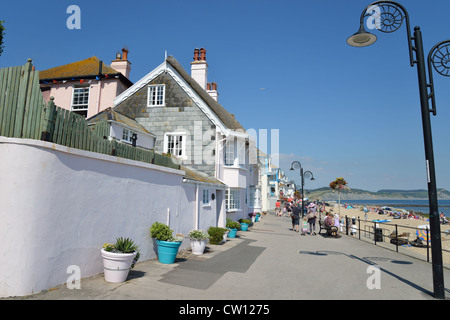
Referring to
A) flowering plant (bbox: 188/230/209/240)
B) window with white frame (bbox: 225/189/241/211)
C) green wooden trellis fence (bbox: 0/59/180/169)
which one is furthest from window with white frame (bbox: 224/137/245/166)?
green wooden trellis fence (bbox: 0/59/180/169)

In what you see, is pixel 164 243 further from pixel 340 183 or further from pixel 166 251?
pixel 340 183

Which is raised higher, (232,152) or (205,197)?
(232,152)

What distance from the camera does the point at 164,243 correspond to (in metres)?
8.99

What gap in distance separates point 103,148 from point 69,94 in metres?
13.8

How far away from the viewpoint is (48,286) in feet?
18.8

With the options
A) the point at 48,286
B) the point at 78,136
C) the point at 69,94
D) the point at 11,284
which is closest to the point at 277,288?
the point at 48,286

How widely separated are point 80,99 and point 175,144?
722cm

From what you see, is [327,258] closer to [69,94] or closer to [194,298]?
[194,298]

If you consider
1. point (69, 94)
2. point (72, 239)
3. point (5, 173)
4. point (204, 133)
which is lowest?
point (72, 239)

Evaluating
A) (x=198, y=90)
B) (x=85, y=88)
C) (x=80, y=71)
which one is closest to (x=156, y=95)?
(x=198, y=90)

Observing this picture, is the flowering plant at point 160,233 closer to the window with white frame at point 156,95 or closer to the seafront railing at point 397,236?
the seafront railing at point 397,236

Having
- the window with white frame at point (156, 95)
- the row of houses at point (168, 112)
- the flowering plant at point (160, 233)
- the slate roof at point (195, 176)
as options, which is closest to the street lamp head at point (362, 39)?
the slate roof at point (195, 176)

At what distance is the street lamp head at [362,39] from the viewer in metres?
7.67

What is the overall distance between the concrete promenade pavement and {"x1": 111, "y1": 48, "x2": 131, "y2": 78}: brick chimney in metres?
14.7
